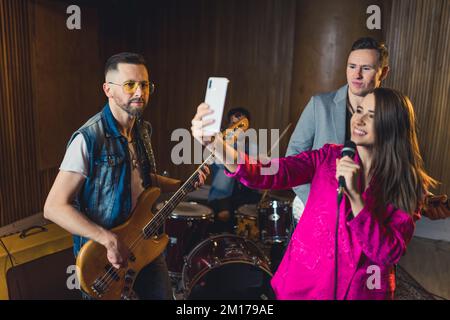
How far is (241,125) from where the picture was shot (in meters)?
2.18


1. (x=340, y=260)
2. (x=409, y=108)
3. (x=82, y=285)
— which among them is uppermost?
(x=409, y=108)

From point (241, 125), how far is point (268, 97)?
4.42 metres

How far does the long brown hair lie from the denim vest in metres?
1.30

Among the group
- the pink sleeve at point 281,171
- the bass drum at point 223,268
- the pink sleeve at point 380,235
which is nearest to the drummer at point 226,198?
the bass drum at point 223,268

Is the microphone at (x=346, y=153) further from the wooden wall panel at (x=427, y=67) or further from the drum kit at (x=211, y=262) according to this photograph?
the wooden wall panel at (x=427, y=67)

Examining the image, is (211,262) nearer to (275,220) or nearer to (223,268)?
(223,268)

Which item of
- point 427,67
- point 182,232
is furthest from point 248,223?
point 427,67

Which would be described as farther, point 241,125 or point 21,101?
point 21,101

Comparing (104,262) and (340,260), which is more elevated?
(340,260)

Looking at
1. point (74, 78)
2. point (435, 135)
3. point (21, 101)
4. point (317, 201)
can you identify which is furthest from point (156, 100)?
point (317, 201)

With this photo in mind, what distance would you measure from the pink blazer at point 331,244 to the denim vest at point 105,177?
2.65 feet

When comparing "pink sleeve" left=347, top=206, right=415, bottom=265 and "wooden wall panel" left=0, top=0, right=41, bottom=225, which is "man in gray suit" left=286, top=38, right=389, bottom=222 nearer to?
"pink sleeve" left=347, top=206, right=415, bottom=265

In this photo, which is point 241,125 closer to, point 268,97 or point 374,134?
point 374,134

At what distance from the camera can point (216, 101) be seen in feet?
4.70
